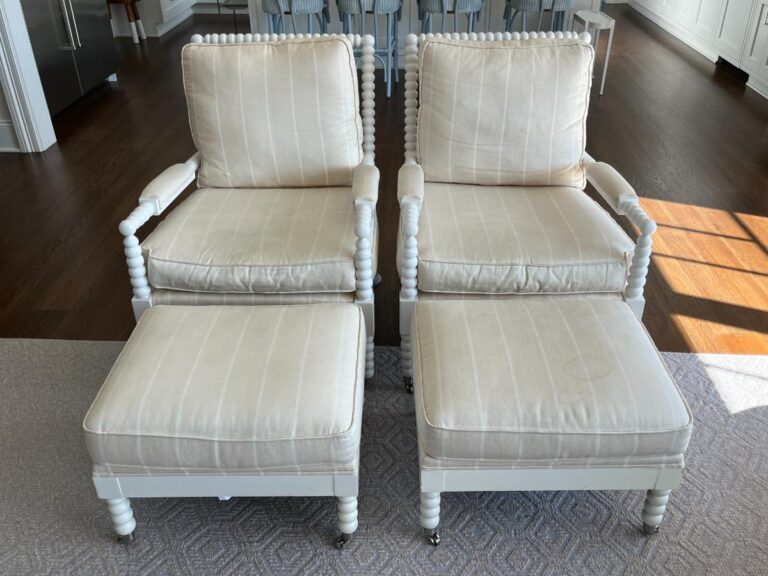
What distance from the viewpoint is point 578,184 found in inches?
84.7

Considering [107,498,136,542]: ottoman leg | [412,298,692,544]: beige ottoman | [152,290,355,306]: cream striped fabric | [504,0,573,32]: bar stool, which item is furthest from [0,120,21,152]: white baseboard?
[504,0,573,32]: bar stool

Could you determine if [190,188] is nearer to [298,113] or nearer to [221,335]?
[298,113]

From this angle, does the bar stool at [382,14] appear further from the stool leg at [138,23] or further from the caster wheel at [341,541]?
the caster wheel at [341,541]

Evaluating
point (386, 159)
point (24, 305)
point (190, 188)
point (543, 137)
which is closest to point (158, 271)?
point (24, 305)

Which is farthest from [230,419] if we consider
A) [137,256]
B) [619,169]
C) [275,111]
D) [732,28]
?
[732,28]

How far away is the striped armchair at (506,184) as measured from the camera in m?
1.80

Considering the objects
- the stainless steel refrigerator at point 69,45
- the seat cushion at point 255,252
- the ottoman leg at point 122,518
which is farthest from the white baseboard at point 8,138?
the ottoman leg at point 122,518

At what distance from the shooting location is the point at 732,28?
16.3 feet

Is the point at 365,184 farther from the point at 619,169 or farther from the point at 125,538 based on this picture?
the point at 619,169

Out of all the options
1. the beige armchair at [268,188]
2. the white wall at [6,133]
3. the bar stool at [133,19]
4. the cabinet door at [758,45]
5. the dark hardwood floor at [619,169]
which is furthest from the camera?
the bar stool at [133,19]

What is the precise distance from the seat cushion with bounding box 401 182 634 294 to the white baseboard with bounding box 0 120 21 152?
2.80 metres

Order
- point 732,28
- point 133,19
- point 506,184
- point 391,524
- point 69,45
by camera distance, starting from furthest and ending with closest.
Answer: point 133,19 < point 732,28 < point 69,45 < point 506,184 < point 391,524

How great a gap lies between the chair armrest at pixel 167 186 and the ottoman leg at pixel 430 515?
109cm

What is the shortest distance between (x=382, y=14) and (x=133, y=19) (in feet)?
8.31
